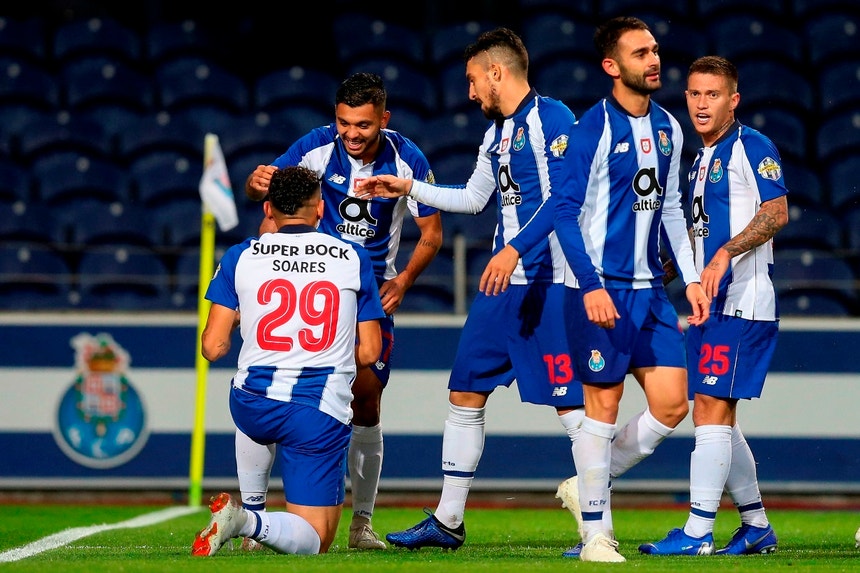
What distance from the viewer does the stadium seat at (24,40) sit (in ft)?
42.9

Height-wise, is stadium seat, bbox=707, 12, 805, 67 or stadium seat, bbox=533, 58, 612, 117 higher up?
stadium seat, bbox=707, 12, 805, 67

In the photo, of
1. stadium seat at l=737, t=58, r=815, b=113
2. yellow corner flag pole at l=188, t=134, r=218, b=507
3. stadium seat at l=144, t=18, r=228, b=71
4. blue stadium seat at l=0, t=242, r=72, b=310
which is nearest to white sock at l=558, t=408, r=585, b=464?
yellow corner flag pole at l=188, t=134, r=218, b=507

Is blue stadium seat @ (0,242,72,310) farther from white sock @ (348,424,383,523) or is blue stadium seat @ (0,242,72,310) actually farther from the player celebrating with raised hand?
the player celebrating with raised hand

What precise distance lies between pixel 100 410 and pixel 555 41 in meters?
5.88

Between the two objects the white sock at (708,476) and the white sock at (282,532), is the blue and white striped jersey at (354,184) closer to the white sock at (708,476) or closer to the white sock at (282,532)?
the white sock at (282,532)

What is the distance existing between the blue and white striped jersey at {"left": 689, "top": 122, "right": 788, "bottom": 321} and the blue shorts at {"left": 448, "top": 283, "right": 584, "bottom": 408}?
2.48 feet

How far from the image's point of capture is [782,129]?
460 inches

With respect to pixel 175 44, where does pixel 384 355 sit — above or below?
below

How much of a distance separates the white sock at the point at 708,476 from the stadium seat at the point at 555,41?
23.5 feet

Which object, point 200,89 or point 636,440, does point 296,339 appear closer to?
point 636,440

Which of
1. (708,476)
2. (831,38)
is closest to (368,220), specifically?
(708,476)

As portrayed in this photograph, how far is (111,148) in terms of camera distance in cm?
1221

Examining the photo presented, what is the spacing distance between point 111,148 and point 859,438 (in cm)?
712

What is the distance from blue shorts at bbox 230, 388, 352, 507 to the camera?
5.55 metres
